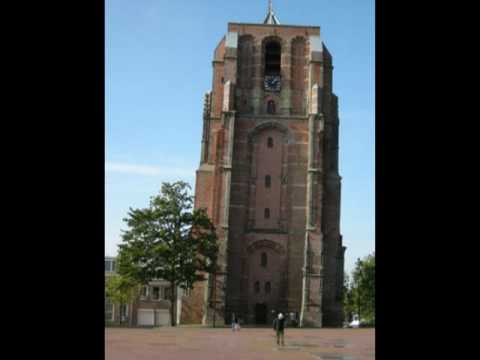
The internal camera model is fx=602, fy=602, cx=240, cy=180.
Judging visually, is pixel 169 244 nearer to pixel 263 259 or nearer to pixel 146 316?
pixel 263 259

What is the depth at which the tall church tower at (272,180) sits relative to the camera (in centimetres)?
4828

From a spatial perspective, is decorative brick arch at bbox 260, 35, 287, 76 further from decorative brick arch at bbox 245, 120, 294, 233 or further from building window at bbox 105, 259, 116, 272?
building window at bbox 105, 259, 116, 272

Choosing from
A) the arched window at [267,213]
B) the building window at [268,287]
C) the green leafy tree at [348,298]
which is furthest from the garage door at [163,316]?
the arched window at [267,213]

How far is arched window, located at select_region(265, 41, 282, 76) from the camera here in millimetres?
54850

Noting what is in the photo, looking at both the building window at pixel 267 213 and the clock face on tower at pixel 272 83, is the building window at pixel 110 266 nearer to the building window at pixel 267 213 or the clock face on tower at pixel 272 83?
the building window at pixel 267 213

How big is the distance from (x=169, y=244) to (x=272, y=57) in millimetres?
21471

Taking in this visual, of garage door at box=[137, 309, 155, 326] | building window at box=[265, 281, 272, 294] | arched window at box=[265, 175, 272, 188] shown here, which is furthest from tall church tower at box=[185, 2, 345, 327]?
garage door at box=[137, 309, 155, 326]

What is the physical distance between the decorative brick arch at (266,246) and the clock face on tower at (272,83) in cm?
1357

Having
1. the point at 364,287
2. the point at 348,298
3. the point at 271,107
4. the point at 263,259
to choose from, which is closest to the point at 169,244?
the point at 263,259

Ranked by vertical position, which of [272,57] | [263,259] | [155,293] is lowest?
[155,293]

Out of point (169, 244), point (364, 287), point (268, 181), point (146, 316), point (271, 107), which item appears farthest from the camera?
point (146, 316)

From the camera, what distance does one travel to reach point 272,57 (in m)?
55.4
